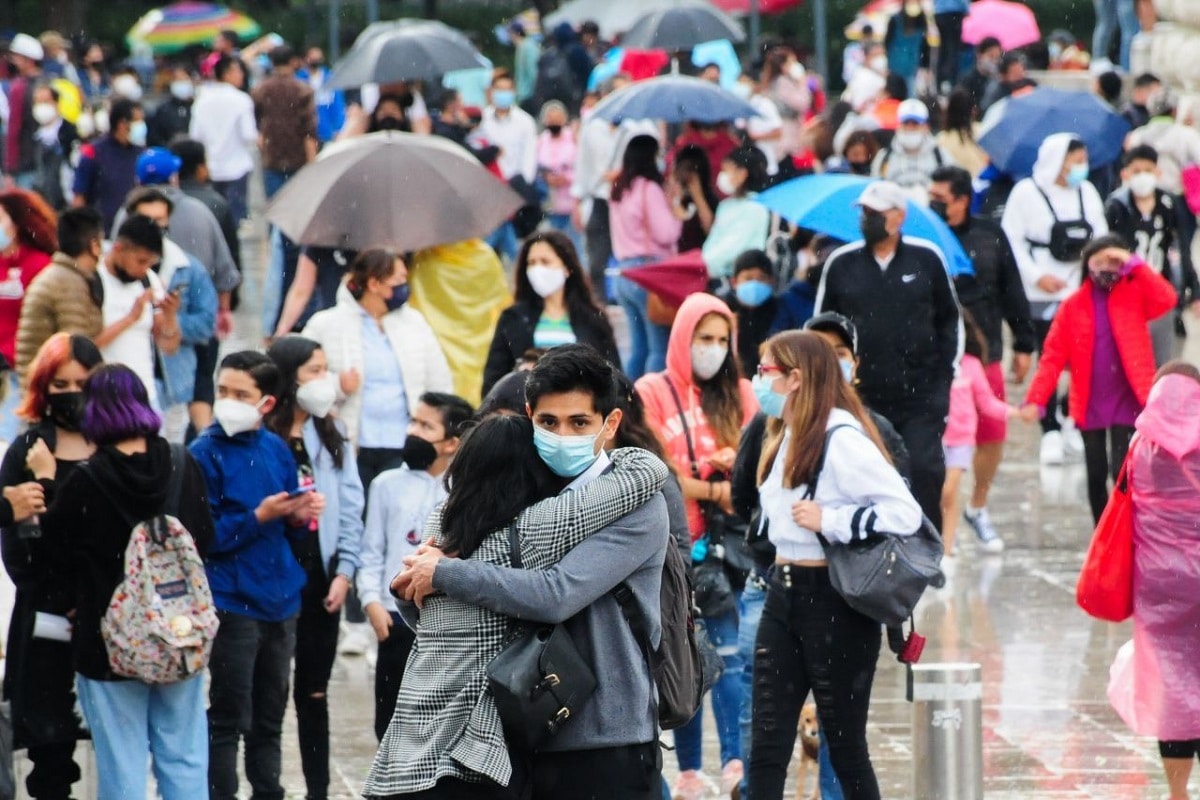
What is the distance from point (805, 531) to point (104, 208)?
11.5 metres

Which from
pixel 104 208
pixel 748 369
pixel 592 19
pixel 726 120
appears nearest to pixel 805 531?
pixel 748 369

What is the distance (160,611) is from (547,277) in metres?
3.84

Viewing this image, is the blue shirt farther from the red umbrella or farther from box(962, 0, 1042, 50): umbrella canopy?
box(962, 0, 1042, 50): umbrella canopy

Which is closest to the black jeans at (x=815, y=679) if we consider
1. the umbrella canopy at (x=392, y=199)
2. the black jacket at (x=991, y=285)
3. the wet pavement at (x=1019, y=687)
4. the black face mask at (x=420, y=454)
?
the wet pavement at (x=1019, y=687)

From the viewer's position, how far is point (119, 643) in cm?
672

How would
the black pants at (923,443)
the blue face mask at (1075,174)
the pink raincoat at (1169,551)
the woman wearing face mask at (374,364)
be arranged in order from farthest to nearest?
1. the blue face mask at (1075,174)
2. the black pants at (923,443)
3. the woman wearing face mask at (374,364)
4. the pink raincoat at (1169,551)

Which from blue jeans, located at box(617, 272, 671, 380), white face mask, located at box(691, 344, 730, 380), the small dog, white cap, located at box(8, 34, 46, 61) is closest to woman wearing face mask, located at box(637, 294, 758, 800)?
white face mask, located at box(691, 344, 730, 380)

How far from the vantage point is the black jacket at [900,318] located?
33.7 feet

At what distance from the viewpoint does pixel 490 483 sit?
5074 millimetres

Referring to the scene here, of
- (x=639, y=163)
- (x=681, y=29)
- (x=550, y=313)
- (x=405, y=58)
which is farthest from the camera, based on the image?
(x=681, y=29)

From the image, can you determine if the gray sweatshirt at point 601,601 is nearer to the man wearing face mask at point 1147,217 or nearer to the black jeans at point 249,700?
the black jeans at point 249,700

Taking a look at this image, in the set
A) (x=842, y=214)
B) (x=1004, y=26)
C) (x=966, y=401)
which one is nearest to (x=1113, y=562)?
(x=966, y=401)

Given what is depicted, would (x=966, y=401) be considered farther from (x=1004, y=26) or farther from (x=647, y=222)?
(x=1004, y=26)

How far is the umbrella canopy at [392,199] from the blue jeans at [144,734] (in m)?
5.02
